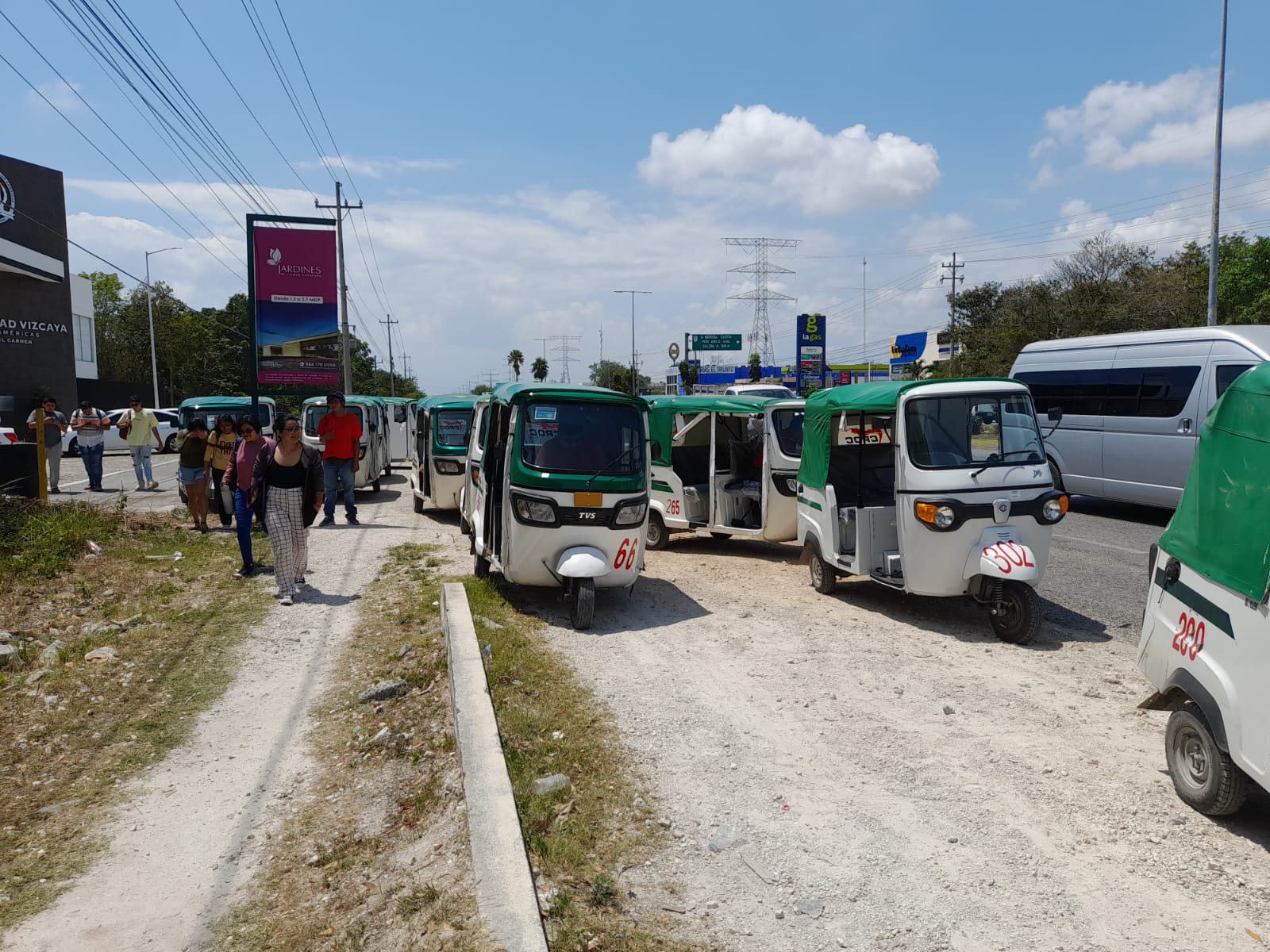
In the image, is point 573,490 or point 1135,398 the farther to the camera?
point 1135,398

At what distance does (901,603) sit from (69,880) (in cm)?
714

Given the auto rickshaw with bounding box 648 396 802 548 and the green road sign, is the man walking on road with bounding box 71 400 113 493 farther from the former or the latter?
the green road sign

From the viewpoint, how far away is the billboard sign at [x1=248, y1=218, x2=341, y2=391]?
64.6 ft

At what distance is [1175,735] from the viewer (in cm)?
464

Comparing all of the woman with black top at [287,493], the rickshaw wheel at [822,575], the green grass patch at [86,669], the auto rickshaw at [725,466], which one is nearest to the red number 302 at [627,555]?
the rickshaw wheel at [822,575]

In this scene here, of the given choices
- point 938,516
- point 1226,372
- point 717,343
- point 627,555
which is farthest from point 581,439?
point 717,343

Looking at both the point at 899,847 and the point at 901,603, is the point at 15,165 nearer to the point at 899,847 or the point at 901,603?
the point at 901,603

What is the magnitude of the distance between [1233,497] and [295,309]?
19270 millimetres

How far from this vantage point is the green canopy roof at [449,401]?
15.3 metres

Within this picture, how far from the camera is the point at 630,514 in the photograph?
8.59 metres

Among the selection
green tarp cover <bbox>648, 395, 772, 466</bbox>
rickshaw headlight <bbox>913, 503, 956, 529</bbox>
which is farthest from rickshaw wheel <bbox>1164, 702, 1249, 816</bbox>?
green tarp cover <bbox>648, 395, 772, 466</bbox>

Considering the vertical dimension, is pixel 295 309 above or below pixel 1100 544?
above

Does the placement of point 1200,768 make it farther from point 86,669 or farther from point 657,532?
point 657,532

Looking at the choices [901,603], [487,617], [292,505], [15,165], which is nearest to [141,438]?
[292,505]
